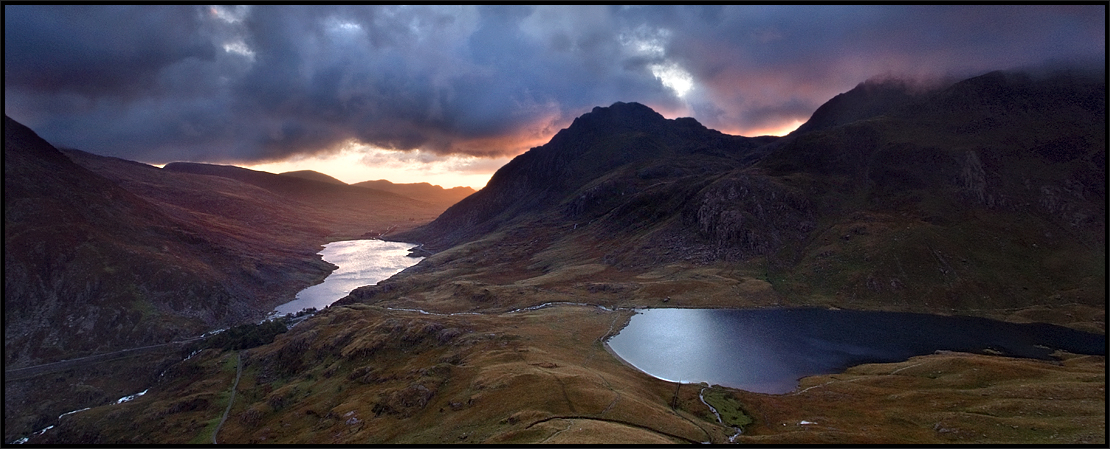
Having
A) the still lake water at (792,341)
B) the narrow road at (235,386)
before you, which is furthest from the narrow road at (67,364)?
the still lake water at (792,341)

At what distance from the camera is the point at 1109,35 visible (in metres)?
120

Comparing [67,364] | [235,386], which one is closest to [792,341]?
[235,386]

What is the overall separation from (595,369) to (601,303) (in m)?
84.3

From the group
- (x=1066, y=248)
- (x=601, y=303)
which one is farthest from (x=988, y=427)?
(x=1066, y=248)

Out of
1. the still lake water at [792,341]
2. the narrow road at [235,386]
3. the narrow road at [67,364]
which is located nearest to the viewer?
the still lake water at [792,341]

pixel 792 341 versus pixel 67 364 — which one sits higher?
pixel 792 341

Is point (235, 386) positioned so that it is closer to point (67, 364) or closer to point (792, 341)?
point (67, 364)

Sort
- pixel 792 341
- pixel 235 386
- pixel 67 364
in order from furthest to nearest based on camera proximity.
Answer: pixel 67 364
pixel 235 386
pixel 792 341

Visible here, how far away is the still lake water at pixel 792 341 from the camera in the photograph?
387 feet

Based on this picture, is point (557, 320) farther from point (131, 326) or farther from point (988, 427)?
point (131, 326)

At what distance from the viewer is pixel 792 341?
5684 inches

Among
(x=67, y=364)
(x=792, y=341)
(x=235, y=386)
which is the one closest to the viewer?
(x=792, y=341)

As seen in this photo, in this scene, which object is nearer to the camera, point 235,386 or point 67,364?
point 235,386

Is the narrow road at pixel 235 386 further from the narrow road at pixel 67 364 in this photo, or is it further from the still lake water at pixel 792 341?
the still lake water at pixel 792 341
